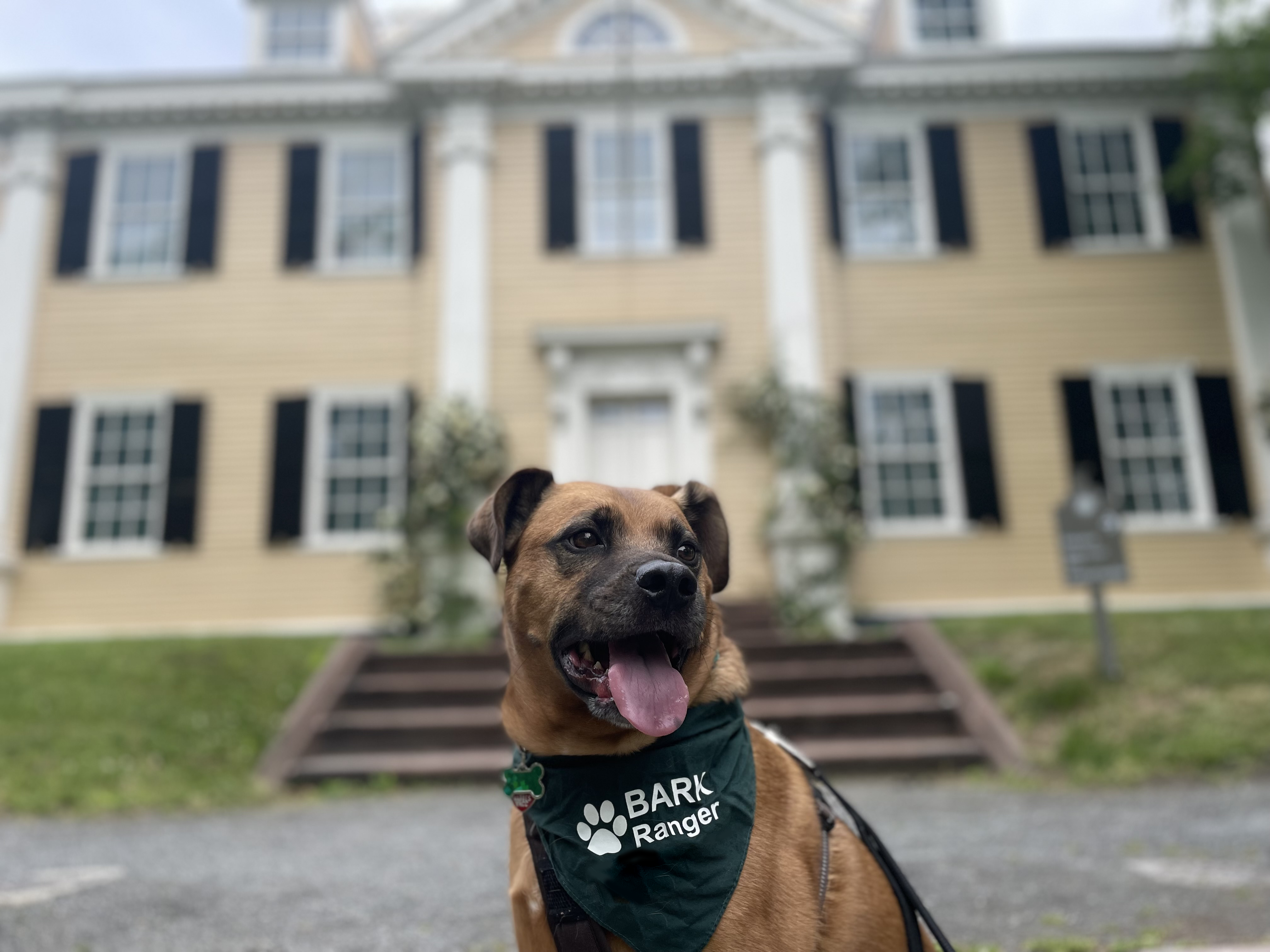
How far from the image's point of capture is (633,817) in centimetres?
191

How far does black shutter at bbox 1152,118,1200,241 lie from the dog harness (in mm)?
12093

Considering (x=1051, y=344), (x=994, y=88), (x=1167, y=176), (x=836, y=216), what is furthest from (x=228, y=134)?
(x=1167, y=176)

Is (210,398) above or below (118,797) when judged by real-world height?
above

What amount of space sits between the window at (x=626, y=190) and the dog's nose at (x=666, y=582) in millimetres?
10168

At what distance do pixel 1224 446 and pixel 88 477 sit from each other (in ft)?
44.3

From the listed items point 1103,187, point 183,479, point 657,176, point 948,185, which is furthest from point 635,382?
point 1103,187

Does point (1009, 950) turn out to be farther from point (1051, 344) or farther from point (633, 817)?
point (1051, 344)

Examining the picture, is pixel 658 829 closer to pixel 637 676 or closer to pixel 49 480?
pixel 637 676

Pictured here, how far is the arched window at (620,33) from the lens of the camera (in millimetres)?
12078

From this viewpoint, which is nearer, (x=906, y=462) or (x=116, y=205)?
(x=906, y=462)

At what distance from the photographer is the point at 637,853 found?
1.92 metres

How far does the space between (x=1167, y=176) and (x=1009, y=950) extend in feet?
36.9

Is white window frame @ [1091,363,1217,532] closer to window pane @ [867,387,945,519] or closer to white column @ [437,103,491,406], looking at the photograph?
window pane @ [867,387,945,519]

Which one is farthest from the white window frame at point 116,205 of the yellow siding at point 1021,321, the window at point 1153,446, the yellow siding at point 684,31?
the window at point 1153,446
